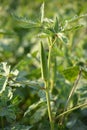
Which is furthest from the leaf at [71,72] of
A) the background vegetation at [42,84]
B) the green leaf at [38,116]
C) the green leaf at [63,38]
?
the green leaf at [63,38]

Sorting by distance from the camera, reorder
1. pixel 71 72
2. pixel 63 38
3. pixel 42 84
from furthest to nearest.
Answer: pixel 42 84 → pixel 71 72 → pixel 63 38

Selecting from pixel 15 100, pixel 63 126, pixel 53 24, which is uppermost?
pixel 53 24

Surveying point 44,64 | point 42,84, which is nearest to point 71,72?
point 42,84

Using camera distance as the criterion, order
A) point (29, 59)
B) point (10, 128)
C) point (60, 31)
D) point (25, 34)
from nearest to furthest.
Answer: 1. point (60, 31)
2. point (10, 128)
3. point (29, 59)
4. point (25, 34)

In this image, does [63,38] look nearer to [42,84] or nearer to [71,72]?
[71,72]

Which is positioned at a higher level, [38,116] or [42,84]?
[42,84]

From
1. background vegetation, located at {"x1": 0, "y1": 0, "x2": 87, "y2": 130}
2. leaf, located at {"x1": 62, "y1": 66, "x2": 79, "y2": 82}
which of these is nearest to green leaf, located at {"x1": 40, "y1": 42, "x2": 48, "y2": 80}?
background vegetation, located at {"x1": 0, "y1": 0, "x2": 87, "y2": 130}

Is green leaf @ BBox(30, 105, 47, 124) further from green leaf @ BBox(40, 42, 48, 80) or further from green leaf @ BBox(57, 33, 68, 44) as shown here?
green leaf @ BBox(57, 33, 68, 44)

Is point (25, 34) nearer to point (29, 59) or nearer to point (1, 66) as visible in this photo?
point (29, 59)

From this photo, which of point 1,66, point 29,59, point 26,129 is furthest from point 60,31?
point 29,59

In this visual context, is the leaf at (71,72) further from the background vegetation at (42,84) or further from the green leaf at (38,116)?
the green leaf at (38,116)

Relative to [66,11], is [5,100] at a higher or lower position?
lower
